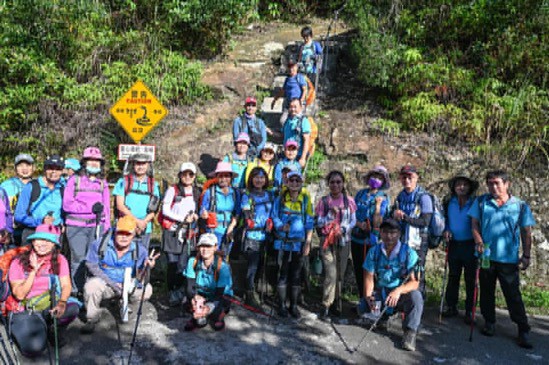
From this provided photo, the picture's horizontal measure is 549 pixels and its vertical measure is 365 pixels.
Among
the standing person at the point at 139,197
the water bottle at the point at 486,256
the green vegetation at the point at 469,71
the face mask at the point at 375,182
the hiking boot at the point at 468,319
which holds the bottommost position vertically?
the hiking boot at the point at 468,319

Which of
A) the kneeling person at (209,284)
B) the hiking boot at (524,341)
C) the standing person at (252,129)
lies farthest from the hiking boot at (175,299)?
the hiking boot at (524,341)

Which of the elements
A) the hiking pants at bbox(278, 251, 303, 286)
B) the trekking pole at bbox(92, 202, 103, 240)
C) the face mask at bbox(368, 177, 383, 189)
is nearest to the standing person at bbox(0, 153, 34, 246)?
the trekking pole at bbox(92, 202, 103, 240)

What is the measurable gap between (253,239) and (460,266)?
114 inches

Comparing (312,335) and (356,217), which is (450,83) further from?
(312,335)

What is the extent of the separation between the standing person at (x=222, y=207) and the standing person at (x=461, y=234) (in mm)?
2941

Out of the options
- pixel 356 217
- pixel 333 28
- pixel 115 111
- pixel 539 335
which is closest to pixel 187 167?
pixel 115 111

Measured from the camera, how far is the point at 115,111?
23.5 ft

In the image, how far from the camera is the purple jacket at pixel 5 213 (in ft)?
18.5

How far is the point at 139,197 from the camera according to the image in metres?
6.09

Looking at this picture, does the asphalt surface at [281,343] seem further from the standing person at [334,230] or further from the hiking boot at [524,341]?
the standing person at [334,230]

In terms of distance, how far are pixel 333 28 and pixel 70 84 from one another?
9.02 meters

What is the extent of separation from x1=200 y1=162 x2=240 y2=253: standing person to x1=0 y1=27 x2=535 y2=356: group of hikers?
0.02 m

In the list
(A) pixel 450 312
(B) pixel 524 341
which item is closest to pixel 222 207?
(A) pixel 450 312

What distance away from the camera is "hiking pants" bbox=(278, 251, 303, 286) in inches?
233
